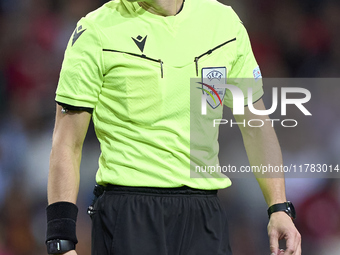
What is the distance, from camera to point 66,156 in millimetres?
2092

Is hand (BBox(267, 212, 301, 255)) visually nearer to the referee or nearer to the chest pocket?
the referee

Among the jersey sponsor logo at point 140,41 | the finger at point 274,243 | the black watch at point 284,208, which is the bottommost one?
the finger at point 274,243

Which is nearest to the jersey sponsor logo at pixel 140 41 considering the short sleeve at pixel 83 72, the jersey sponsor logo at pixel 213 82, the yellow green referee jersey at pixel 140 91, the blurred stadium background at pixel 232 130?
the yellow green referee jersey at pixel 140 91

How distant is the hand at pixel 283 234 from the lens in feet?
7.11

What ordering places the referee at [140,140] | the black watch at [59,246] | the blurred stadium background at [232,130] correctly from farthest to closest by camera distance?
the blurred stadium background at [232,130] < the referee at [140,140] < the black watch at [59,246]

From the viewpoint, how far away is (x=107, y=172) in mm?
2156

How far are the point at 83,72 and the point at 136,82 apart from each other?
195 mm

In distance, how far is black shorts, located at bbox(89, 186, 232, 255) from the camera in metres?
2.09

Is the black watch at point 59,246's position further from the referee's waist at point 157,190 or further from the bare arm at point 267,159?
the bare arm at point 267,159

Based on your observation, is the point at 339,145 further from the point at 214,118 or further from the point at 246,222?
the point at 214,118

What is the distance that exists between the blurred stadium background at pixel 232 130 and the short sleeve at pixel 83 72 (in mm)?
2367
